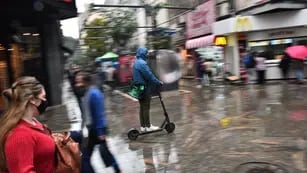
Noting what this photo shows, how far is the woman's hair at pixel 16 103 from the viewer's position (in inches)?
101

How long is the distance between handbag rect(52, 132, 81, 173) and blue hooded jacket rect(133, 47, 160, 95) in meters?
5.38

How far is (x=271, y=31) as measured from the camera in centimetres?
2036

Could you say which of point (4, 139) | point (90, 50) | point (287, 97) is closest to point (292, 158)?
point (4, 139)

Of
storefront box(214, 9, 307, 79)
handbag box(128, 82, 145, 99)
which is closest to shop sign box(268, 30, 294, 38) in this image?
storefront box(214, 9, 307, 79)

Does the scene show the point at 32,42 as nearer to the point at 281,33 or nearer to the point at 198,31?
the point at 281,33

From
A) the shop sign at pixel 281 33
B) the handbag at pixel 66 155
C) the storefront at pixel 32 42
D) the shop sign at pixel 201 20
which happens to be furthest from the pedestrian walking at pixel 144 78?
the shop sign at pixel 201 20

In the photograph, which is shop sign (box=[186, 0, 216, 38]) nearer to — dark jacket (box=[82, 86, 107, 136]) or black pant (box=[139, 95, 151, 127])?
black pant (box=[139, 95, 151, 127])

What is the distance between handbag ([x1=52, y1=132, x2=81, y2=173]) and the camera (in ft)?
9.05

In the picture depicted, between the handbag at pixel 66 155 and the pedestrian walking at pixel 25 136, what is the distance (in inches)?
1.9

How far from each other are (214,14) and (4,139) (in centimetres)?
2223

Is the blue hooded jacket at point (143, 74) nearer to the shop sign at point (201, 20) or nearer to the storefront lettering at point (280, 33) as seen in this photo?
the storefront lettering at point (280, 33)

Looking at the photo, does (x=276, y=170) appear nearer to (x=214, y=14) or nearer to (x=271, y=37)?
(x=271, y=37)

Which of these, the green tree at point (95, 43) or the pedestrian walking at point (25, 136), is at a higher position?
the green tree at point (95, 43)

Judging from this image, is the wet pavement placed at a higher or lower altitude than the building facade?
lower
